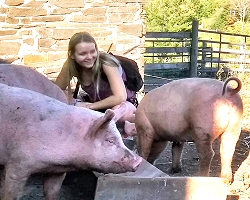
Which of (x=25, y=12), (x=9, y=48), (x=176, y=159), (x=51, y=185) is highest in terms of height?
Result: (x=25, y=12)

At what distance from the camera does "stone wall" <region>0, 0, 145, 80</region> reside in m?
5.15

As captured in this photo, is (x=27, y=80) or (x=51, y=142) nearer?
(x=51, y=142)

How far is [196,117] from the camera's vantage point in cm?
298

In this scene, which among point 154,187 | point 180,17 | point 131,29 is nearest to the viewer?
point 154,187

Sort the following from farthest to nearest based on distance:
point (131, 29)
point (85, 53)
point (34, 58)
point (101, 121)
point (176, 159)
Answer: point (131, 29) < point (34, 58) < point (176, 159) < point (85, 53) < point (101, 121)

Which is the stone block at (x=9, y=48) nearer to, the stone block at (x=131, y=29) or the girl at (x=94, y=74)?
the stone block at (x=131, y=29)

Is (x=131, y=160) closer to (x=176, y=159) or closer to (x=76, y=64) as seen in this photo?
(x=76, y=64)

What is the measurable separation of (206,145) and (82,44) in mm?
1068

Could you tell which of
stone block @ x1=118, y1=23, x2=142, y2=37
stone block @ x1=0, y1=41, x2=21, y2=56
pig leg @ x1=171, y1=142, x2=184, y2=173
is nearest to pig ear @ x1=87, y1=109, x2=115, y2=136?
pig leg @ x1=171, y1=142, x2=184, y2=173

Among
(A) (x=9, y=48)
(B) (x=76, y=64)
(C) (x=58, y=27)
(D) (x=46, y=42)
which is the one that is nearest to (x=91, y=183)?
(B) (x=76, y=64)

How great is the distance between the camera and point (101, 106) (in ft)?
11.1

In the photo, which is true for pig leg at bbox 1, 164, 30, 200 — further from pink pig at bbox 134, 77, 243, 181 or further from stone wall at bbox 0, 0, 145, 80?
stone wall at bbox 0, 0, 145, 80

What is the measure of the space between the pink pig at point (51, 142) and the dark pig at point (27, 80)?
432 mm

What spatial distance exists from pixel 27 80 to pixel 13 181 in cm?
75
